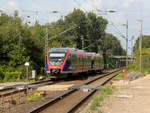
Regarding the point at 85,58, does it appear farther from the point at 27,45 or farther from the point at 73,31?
the point at 73,31

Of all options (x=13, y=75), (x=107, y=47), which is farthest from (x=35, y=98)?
(x=107, y=47)

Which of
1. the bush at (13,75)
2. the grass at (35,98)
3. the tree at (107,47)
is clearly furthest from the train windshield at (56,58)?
the tree at (107,47)

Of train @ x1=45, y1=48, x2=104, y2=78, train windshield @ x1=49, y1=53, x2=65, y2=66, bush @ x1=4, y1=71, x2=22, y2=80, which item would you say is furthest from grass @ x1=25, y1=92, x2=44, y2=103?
bush @ x1=4, y1=71, x2=22, y2=80

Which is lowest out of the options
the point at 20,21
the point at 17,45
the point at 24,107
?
the point at 24,107

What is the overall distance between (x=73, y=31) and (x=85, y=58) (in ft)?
171

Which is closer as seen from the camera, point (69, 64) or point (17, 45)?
point (69, 64)

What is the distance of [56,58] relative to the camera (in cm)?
3638

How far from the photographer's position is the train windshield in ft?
118

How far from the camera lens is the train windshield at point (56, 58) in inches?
1421

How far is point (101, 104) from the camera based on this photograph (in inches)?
675

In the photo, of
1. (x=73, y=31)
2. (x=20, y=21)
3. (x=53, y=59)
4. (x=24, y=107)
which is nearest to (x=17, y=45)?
(x=20, y=21)

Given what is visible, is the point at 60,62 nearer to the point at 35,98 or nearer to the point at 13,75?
the point at 13,75

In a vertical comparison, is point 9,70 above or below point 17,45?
below

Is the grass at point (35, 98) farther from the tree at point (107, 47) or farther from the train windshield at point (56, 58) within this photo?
the tree at point (107, 47)
